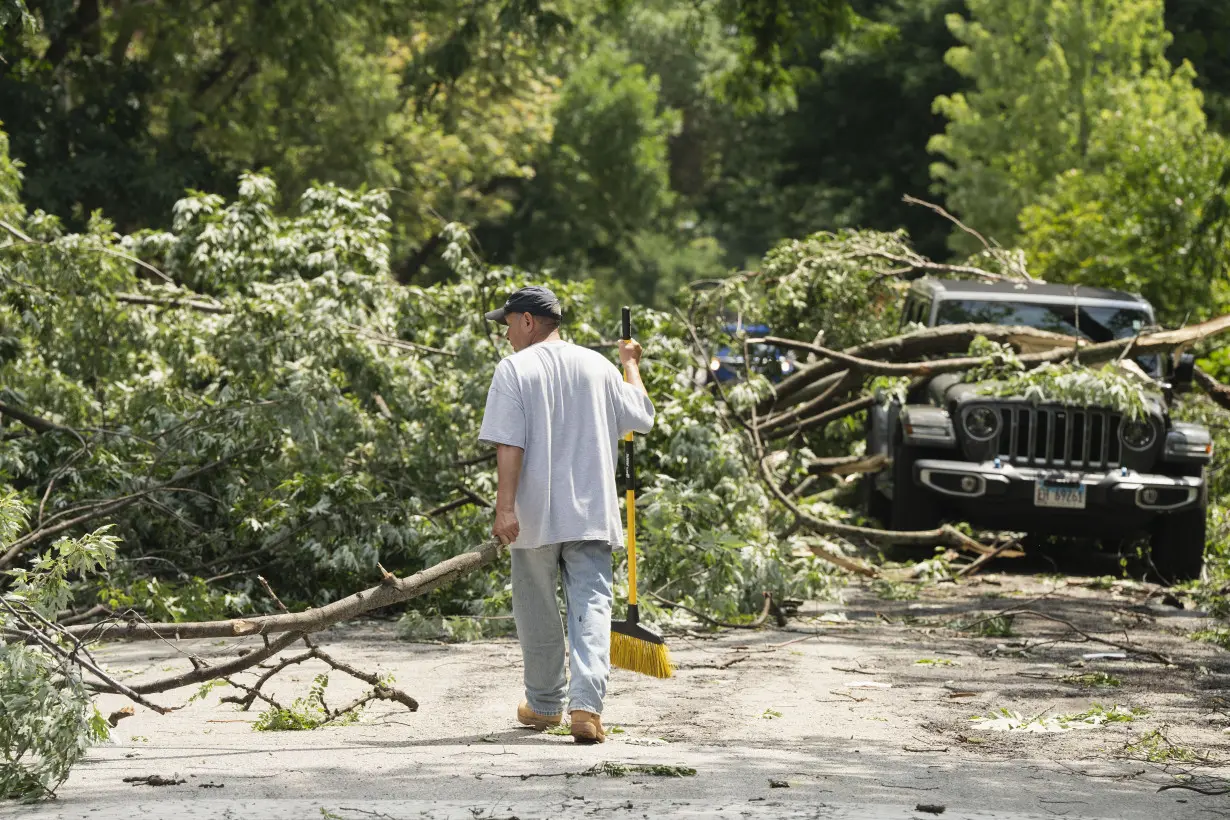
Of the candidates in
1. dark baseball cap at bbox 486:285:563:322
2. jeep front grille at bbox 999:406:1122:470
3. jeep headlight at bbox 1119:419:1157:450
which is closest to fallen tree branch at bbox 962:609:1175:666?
jeep front grille at bbox 999:406:1122:470

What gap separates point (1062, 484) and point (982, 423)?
69 cm

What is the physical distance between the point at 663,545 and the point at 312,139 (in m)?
22.3

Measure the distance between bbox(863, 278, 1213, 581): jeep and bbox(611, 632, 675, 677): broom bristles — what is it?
210 inches

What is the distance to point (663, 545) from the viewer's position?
983 centimetres

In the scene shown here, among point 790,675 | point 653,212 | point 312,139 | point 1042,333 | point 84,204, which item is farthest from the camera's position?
point 653,212

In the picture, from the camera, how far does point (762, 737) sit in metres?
6.43

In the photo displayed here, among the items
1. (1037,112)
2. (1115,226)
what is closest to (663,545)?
(1115,226)

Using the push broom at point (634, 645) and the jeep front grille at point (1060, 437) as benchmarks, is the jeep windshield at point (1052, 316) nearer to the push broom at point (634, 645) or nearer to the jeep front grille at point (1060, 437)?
the jeep front grille at point (1060, 437)

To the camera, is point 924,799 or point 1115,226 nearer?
point 924,799

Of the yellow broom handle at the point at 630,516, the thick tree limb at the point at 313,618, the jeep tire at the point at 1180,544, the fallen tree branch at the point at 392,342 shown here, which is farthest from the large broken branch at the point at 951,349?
the thick tree limb at the point at 313,618

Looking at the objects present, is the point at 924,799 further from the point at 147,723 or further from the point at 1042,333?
the point at 1042,333

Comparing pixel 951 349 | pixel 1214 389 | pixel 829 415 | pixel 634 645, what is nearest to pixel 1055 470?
pixel 951 349

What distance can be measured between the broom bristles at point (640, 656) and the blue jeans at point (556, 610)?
1.18ft

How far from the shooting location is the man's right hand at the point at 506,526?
6.30 metres
